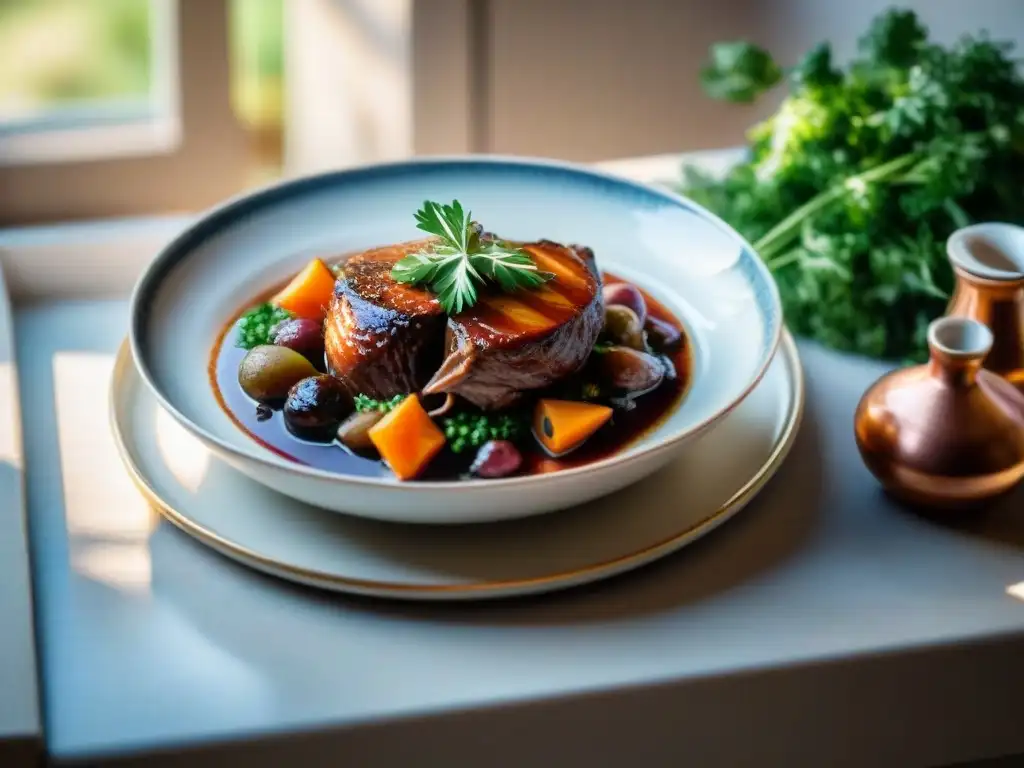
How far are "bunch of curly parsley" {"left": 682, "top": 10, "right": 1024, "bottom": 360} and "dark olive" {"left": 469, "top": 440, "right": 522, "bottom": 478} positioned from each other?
554 mm

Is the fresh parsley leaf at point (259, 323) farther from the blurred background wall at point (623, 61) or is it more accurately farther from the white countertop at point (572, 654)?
the blurred background wall at point (623, 61)

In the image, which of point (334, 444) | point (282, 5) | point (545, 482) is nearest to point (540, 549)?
point (545, 482)

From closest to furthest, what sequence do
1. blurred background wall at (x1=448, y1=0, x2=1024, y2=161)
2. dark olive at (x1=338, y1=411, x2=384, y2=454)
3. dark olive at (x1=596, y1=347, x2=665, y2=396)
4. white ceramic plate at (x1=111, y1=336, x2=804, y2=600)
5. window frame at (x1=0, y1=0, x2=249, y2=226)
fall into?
white ceramic plate at (x1=111, y1=336, x2=804, y2=600) → dark olive at (x1=338, y1=411, x2=384, y2=454) → dark olive at (x1=596, y1=347, x2=665, y2=396) → window frame at (x1=0, y1=0, x2=249, y2=226) → blurred background wall at (x1=448, y1=0, x2=1024, y2=161)

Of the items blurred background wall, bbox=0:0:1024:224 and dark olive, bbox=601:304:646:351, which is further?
blurred background wall, bbox=0:0:1024:224

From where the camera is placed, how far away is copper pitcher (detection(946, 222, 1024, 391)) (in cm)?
144

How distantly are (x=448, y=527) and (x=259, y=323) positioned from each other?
39cm

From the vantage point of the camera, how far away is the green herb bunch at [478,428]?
1.35 metres

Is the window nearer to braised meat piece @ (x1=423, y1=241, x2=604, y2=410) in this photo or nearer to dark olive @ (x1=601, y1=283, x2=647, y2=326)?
dark olive @ (x1=601, y1=283, x2=647, y2=326)

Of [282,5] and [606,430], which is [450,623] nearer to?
[606,430]

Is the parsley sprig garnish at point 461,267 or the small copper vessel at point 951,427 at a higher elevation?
the parsley sprig garnish at point 461,267

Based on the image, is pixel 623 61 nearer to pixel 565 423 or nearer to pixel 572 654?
pixel 565 423

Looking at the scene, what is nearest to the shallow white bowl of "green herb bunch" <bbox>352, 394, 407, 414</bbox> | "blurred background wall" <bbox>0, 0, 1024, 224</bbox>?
"green herb bunch" <bbox>352, 394, 407, 414</bbox>

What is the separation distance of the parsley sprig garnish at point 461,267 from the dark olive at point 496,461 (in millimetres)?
159

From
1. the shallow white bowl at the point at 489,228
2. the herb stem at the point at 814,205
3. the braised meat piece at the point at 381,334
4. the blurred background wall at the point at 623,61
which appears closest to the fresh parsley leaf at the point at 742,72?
the herb stem at the point at 814,205
